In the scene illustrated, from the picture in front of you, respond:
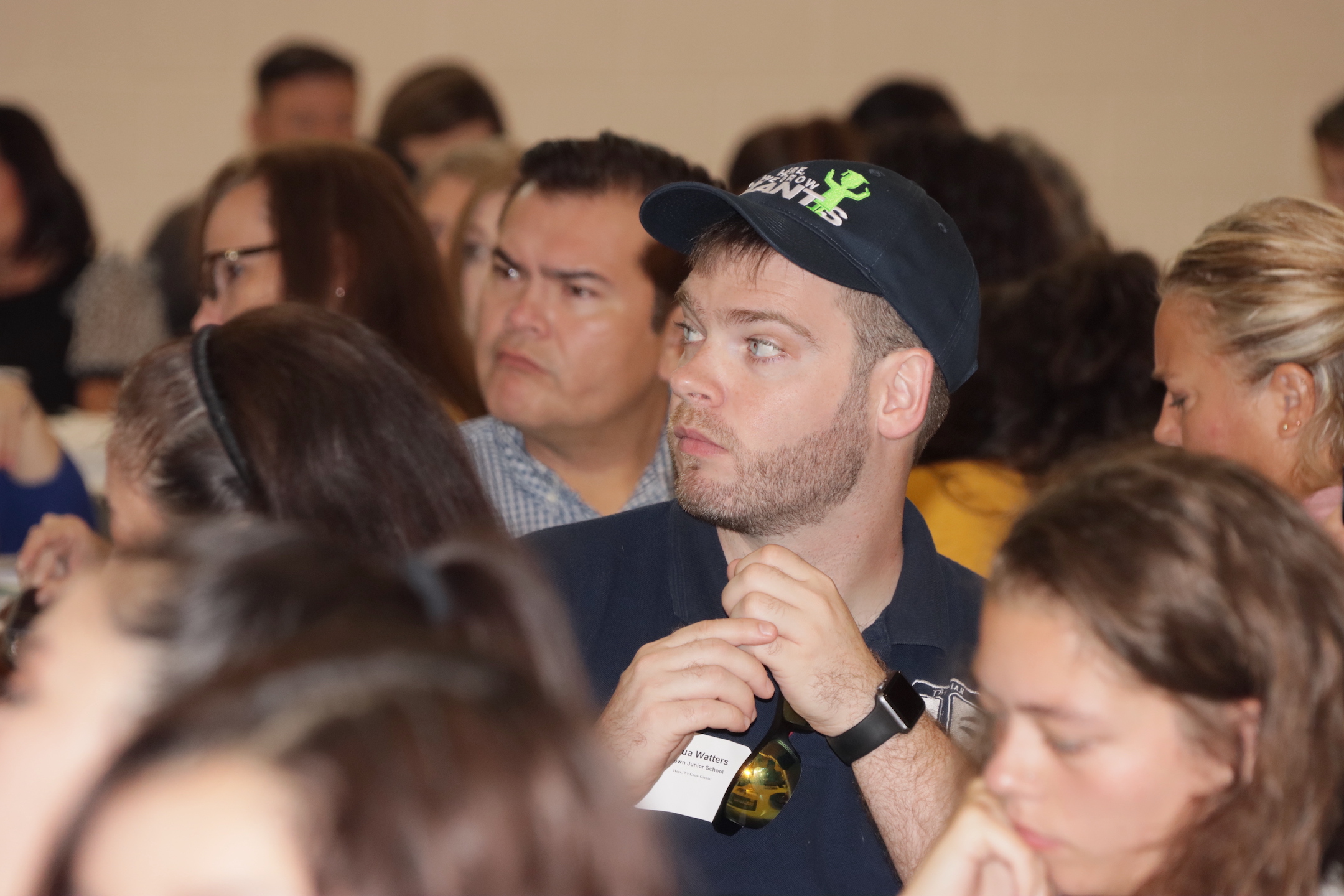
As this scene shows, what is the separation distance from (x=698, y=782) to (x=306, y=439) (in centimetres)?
60

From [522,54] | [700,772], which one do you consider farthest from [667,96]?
[700,772]

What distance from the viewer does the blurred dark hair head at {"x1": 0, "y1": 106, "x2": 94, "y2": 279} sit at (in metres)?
3.67

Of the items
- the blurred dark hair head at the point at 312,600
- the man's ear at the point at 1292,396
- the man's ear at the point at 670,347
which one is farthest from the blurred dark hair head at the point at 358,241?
the blurred dark hair head at the point at 312,600

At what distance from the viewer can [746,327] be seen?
67.2 inches

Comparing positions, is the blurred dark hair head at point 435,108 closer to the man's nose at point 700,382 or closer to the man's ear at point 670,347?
the man's ear at point 670,347

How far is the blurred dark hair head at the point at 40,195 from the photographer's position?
3.67 meters

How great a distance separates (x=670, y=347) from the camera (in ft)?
8.59

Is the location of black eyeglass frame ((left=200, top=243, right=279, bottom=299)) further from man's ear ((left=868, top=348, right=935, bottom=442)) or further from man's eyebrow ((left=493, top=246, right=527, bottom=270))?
man's ear ((left=868, top=348, right=935, bottom=442))

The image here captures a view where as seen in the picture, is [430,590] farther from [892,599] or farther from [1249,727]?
[892,599]

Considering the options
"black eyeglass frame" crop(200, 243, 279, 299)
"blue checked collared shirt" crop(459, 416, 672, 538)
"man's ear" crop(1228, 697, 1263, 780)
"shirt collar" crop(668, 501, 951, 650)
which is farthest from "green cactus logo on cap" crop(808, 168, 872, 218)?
"black eyeglass frame" crop(200, 243, 279, 299)

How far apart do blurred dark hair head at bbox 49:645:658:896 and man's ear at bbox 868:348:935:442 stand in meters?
0.99

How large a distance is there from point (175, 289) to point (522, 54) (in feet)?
5.87

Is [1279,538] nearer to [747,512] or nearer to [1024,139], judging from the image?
[747,512]

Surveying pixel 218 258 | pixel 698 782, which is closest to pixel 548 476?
pixel 218 258
